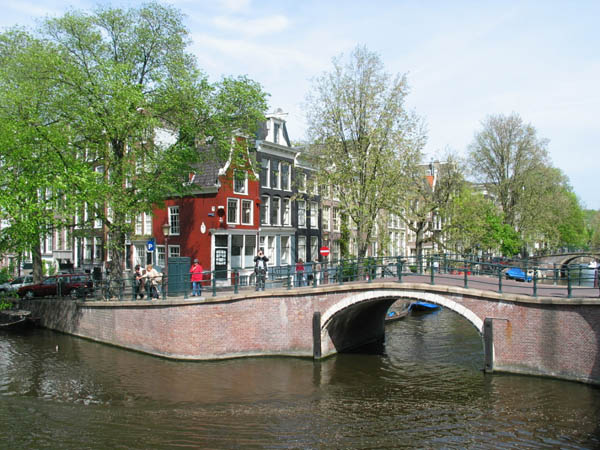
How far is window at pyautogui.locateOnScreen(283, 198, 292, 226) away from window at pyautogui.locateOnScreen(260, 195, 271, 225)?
173cm

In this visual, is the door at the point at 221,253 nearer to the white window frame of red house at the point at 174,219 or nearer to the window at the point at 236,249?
the window at the point at 236,249

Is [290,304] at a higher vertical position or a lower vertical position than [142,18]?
lower

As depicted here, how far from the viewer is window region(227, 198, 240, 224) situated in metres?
31.0

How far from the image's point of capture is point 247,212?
107 feet

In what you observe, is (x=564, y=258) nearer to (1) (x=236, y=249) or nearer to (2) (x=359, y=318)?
(1) (x=236, y=249)

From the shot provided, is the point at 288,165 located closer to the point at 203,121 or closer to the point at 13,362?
the point at 203,121

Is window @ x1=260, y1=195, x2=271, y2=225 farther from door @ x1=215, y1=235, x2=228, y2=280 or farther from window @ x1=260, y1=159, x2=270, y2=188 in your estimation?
door @ x1=215, y1=235, x2=228, y2=280

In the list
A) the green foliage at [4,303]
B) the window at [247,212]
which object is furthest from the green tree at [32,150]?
the window at [247,212]

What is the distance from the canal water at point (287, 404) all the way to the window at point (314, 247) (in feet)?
62.6

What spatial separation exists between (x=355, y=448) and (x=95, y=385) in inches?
354

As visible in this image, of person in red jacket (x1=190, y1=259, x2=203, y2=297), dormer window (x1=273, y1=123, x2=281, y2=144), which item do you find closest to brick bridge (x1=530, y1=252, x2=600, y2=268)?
person in red jacket (x1=190, y1=259, x2=203, y2=297)

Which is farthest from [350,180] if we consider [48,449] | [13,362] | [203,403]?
[48,449]

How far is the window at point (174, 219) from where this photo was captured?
3190 cm

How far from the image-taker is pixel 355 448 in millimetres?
11219
